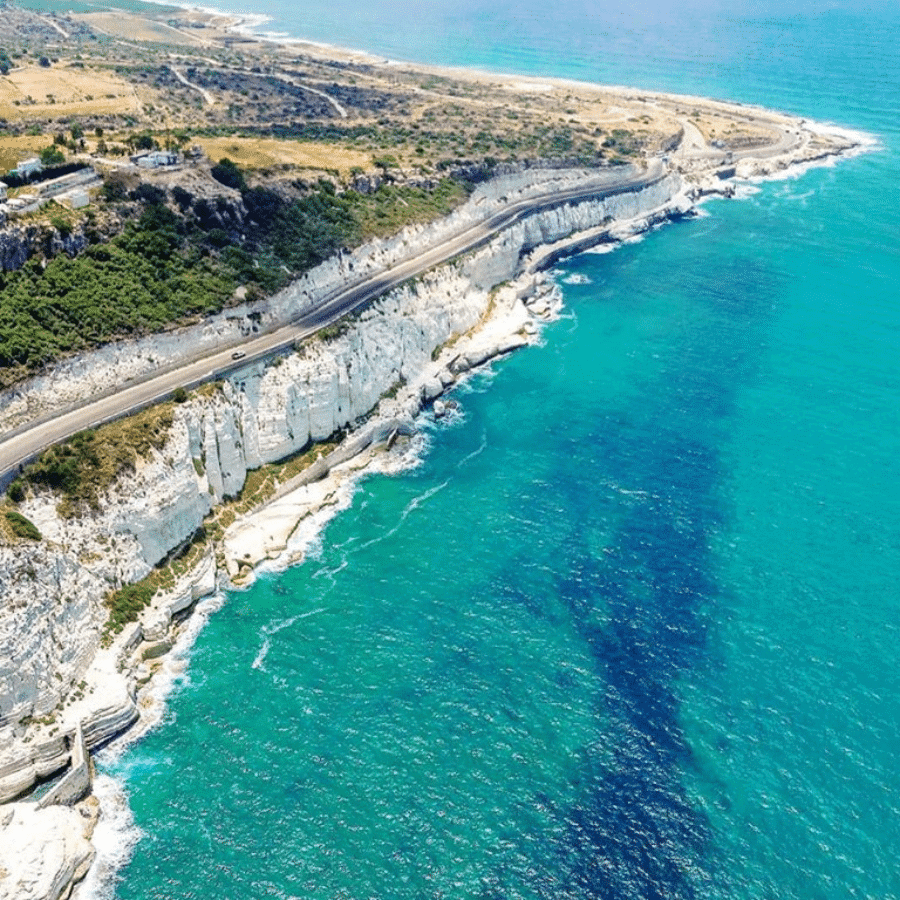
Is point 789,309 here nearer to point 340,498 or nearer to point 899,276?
point 899,276


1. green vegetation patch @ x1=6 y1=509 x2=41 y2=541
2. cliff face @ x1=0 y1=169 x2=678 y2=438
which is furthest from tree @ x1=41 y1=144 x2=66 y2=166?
green vegetation patch @ x1=6 y1=509 x2=41 y2=541

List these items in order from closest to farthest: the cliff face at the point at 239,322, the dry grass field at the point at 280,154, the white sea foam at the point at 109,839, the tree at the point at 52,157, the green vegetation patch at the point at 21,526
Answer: the white sea foam at the point at 109,839 < the green vegetation patch at the point at 21,526 < the cliff face at the point at 239,322 < the tree at the point at 52,157 < the dry grass field at the point at 280,154

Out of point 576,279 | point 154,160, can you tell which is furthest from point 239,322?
point 576,279

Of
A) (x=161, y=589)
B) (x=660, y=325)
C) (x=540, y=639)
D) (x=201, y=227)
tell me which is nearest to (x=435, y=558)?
(x=540, y=639)

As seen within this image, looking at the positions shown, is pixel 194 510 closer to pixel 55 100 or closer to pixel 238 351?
pixel 238 351

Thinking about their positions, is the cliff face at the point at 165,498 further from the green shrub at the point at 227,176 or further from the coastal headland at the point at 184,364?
the green shrub at the point at 227,176

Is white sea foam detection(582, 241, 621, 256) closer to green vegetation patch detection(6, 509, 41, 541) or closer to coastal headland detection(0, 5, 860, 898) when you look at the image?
coastal headland detection(0, 5, 860, 898)

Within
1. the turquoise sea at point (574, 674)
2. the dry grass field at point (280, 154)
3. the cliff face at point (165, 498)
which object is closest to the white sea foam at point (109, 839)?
the turquoise sea at point (574, 674)
